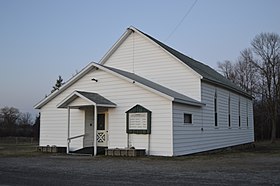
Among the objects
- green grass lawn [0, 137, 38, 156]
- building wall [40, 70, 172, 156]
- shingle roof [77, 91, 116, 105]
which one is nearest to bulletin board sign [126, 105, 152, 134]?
building wall [40, 70, 172, 156]

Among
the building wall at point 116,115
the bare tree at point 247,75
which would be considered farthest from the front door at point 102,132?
the bare tree at point 247,75

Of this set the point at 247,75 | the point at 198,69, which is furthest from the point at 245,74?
the point at 198,69

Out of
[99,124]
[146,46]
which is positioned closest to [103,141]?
[99,124]

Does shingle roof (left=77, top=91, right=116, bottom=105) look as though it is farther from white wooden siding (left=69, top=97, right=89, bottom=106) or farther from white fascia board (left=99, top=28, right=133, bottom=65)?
white fascia board (left=99, top=28, right=133, bottom=65)

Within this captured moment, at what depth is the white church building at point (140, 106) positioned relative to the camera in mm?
18938

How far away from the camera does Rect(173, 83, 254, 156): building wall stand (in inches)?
749

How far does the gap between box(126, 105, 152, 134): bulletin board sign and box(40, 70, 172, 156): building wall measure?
0.28 m

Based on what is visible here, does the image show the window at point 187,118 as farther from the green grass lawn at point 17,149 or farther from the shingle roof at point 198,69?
the green grass lawn at point 17,149

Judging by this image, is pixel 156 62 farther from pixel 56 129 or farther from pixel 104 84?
pixel 56 129

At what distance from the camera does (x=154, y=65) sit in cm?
2366

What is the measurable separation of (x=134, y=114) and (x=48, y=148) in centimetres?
630

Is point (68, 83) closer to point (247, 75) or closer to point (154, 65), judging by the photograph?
point (154, 65)

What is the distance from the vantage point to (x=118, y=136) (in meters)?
20.1

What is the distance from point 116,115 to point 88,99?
1989mm
